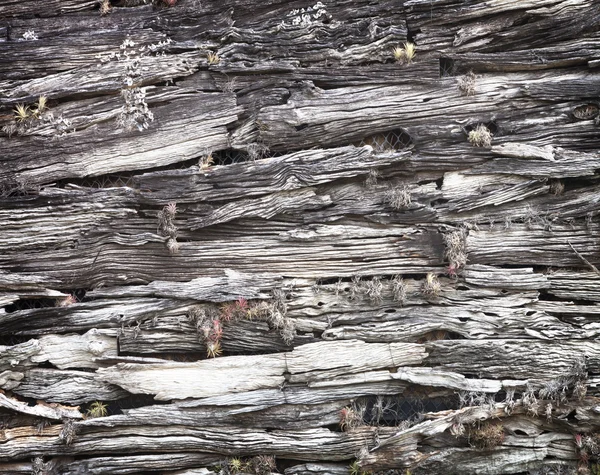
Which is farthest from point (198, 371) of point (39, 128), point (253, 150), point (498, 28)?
point (498, 28)

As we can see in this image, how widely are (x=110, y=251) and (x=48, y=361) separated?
6.51 feet

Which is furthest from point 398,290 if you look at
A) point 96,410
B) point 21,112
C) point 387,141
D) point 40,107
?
point 21,112

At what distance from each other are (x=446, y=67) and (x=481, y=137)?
4.64 feet

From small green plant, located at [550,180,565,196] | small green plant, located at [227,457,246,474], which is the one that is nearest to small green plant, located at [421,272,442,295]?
small green plant, located at [550,180,565,196]

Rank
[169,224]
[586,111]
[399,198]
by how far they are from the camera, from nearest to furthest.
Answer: [399,198]
[169,224]
[586,111]

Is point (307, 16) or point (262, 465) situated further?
point (307, 16)

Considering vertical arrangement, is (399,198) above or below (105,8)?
below

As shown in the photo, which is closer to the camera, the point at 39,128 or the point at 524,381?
the point at 524,381

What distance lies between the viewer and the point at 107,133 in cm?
1062

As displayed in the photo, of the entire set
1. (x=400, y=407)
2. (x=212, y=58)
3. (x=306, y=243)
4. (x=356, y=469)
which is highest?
(x=212, y=58)

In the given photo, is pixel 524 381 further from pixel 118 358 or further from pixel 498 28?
pixel 118 358

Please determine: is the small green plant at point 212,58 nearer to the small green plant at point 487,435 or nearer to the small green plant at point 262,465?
the small green plant at point 262,465

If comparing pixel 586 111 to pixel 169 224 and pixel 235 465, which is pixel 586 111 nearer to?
pixel 169 224

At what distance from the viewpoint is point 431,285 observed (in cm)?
999
